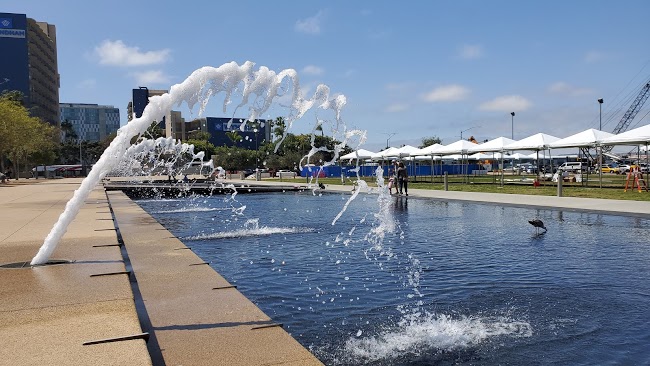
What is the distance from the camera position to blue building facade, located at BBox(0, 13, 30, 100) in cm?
11838

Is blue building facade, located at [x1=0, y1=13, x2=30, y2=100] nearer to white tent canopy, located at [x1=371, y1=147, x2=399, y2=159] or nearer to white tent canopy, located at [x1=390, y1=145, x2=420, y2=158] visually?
white tent canopy, located at [x1=371, y1=147, x2=399, y2=159]

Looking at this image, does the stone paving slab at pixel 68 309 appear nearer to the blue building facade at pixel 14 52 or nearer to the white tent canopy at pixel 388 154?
the white tent canopy at pixel 388 154

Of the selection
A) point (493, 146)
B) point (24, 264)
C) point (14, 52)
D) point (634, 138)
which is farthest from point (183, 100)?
point (14, 52)

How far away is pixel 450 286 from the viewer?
8062mm

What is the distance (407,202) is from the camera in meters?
24.2

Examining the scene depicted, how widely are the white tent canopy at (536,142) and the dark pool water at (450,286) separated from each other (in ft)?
59.6

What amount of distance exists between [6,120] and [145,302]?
5208cm

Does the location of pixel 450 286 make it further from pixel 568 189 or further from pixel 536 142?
pixel 536 142

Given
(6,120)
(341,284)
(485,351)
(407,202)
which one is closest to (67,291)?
(341,284)

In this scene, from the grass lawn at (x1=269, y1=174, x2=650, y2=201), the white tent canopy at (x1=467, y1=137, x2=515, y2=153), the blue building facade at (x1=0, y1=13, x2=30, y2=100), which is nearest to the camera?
the grass lawn at (x1=269, y1=174, x2=650, y2=201)

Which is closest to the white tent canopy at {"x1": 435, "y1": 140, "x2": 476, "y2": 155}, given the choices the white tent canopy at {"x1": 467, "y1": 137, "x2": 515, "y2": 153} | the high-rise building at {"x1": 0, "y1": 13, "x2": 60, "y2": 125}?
the white tent canopy at {"x1": 467, "y1": 137, "x2": 515, "y2": 153}

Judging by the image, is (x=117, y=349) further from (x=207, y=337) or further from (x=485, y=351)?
(x=485, y=351)

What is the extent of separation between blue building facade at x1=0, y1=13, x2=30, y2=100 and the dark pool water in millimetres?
124580

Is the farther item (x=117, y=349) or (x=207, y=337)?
(x=207, y=337)
